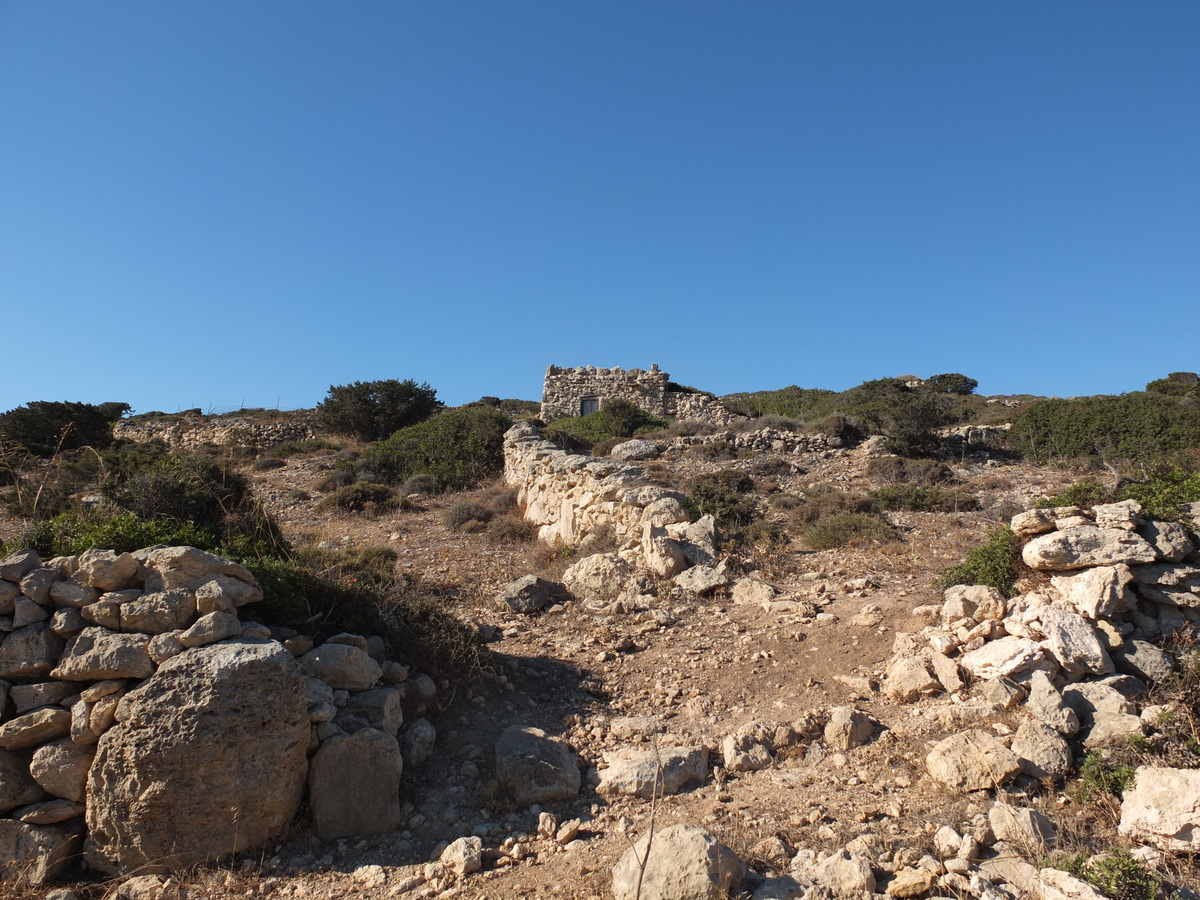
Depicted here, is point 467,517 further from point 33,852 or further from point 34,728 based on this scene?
point 33,852

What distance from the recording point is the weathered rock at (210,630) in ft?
13.6

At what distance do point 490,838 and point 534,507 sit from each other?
349 inches

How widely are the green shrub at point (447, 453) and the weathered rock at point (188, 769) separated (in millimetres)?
12406

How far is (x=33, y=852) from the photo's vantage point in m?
3.77

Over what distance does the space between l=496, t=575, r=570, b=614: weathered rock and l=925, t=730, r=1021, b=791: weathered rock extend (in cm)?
447

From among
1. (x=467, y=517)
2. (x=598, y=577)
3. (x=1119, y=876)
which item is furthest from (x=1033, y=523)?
(x=467, y=517)

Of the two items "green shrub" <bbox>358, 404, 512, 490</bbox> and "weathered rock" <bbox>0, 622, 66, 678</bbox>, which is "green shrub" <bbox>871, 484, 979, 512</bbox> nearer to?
"green shrub" <bbox>358, 404, 512, 490</bbox>

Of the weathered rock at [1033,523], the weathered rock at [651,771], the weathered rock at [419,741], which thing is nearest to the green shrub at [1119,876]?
the weathered rock at [651,771]

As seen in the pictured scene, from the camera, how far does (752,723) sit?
5.18m

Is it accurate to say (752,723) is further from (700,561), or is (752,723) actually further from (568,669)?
(700,561)

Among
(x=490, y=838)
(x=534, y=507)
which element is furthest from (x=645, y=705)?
(x=534, y=507)

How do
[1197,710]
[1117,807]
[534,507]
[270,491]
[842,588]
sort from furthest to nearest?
[270,491], [534,507], [842,588], [1197,710], [1117,807]

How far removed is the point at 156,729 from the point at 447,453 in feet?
45.5

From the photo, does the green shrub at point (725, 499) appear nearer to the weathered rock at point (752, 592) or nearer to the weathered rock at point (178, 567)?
the weathered rock at point (752, 592)
